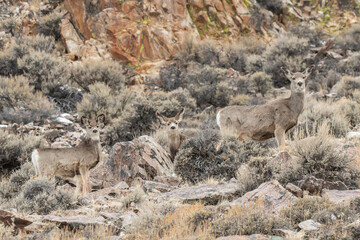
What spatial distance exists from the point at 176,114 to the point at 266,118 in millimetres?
5888

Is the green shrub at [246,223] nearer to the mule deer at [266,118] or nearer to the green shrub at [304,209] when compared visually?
the green shrub at [304,209]

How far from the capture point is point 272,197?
5.52m

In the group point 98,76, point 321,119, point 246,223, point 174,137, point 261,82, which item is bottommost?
point 261,82

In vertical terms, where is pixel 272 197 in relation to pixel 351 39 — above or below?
above

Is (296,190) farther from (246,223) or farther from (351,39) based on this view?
(351,39)

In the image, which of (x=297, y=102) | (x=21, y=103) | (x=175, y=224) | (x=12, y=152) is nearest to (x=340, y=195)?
(x=175, y=224)

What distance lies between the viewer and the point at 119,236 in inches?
191

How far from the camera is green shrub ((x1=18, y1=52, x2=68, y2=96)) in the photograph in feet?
58.6

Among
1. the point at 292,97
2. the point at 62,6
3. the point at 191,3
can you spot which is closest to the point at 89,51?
the point at 62,6

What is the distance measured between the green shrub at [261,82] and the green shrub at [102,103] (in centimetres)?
605

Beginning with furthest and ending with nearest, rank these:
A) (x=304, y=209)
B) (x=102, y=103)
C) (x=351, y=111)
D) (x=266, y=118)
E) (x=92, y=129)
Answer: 1. (x=102, y=103)
2. (x=351, y=111)
3. (x=266, y=118)
4. (x=92, y=129)
5. (x=304, y=209)

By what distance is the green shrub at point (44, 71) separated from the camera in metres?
17.9

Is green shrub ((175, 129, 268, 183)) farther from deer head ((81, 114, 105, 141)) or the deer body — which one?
deer head ((81, 114, 105, 141))

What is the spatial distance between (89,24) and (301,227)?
1951 centimetres
